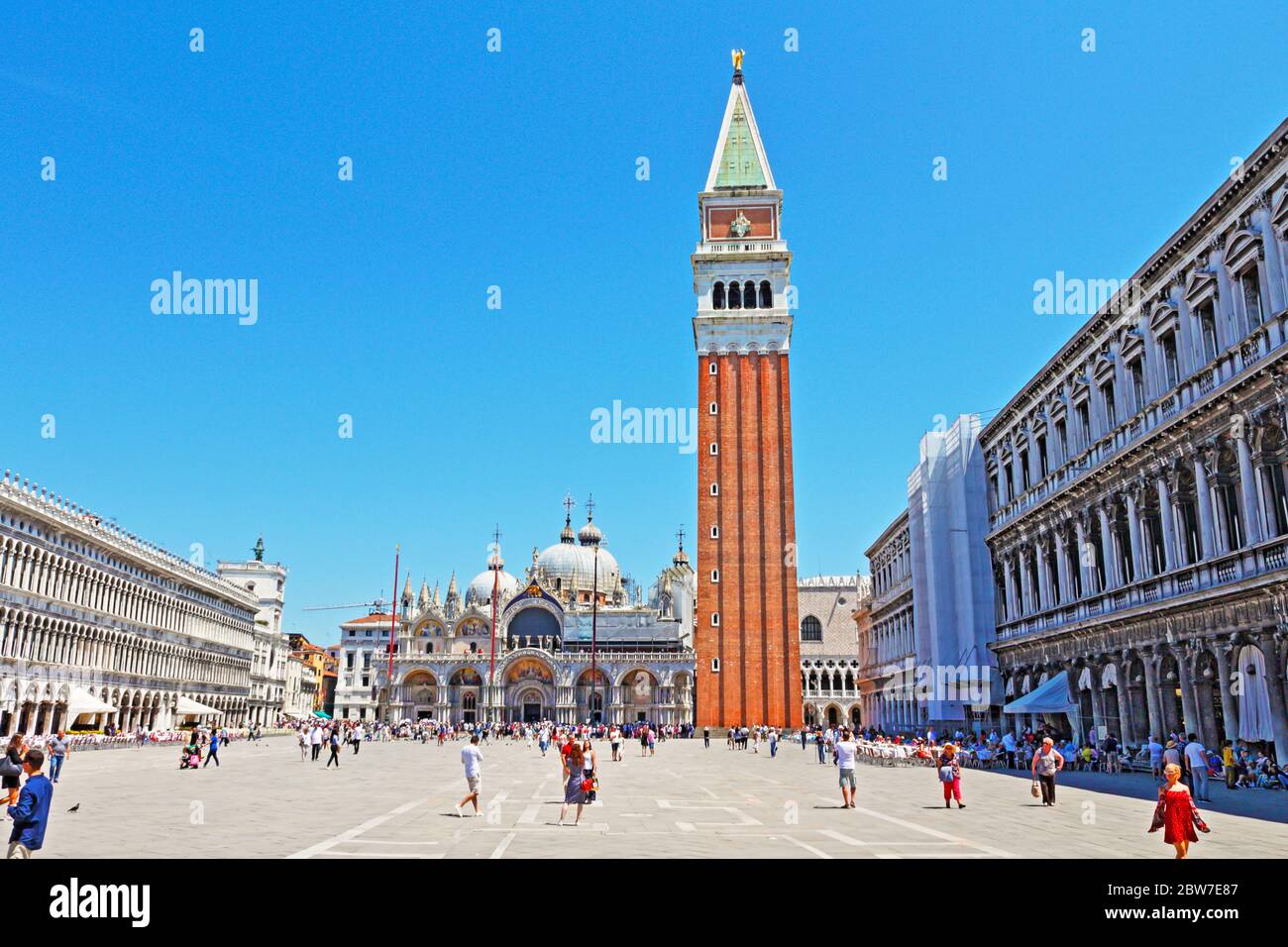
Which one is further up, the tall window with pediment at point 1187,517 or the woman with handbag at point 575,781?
the tall window with pediment at point 1187,517

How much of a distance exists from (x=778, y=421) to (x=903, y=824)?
56526mm

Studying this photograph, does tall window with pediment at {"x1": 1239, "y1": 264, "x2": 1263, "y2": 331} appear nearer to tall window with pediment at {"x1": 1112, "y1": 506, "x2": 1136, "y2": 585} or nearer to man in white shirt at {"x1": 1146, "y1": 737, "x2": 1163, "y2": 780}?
tall window with pediment at {"x1": 1112, "y1": 506, "x2": 1136, "y2": 585}

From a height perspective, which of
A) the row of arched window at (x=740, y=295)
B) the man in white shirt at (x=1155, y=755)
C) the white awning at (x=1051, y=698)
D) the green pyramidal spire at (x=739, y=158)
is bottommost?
the man in white shirt at (x=1155, y=755)

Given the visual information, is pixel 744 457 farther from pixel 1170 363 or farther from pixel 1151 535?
pixel 1170 363

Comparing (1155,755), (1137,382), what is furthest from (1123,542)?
(1155,755)

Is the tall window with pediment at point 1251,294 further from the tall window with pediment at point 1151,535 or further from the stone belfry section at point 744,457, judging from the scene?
the stone belfry section at point 744,457

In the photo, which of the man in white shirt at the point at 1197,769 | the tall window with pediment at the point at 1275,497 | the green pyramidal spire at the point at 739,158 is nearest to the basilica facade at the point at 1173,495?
the tall window with pediment at the point at 1275,497

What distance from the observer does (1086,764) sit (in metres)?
29.8

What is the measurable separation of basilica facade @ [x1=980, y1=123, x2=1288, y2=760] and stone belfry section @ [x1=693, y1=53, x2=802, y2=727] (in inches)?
1214

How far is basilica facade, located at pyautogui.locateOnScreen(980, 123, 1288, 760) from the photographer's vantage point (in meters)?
22.5

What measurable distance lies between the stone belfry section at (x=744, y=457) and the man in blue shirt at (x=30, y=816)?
59.4 m

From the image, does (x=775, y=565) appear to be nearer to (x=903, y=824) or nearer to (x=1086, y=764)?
(x=1086, y=764)

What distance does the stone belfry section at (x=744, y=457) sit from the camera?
223ft

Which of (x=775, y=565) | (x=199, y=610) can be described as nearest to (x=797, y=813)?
(x=775, y=565)
